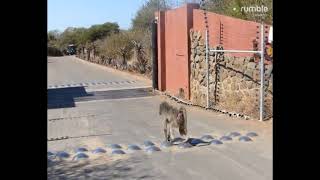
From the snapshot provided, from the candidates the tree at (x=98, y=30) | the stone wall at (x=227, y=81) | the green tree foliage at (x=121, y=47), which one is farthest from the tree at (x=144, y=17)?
the tree at (x=98, y=30)

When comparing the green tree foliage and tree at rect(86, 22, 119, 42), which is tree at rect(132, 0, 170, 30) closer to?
the green tree foliage

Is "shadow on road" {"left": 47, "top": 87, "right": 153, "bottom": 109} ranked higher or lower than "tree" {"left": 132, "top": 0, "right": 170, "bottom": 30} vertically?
lower

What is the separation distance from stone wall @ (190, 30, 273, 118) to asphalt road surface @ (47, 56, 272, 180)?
55 cm

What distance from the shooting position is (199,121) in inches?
412

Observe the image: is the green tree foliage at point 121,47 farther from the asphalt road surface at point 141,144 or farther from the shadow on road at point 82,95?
the asphalt road surface at point 141,144

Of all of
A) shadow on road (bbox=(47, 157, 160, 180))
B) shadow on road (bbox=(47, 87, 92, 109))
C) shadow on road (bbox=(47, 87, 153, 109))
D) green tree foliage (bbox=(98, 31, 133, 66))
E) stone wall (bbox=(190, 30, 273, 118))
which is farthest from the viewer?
green tree foliage (bbox=(98, 31, 133, 66))

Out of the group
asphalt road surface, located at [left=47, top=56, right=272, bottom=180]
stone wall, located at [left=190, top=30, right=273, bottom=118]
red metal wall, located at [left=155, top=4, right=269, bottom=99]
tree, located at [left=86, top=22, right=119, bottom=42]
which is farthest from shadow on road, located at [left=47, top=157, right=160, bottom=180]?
tree, located at [left=86, top=22, right=119, bottom=42]

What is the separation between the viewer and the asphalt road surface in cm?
611

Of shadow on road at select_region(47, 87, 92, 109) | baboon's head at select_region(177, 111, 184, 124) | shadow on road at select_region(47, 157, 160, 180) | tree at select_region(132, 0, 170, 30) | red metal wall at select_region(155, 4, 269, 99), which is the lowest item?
shadow on road at select_region(47, 157, 160, 180)

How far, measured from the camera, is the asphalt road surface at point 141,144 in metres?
6.11

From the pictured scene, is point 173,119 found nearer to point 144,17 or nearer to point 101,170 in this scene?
point 101,170
